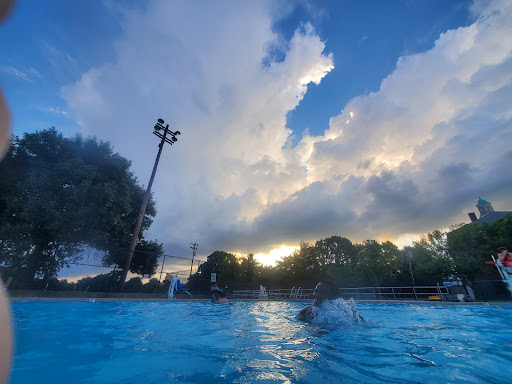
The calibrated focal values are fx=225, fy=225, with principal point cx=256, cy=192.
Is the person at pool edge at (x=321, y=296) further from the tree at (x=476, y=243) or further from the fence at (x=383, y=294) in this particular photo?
the tree at (x=476, y=243)

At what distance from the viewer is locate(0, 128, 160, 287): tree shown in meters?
13.1

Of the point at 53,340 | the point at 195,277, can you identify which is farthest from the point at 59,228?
the point at 53,340

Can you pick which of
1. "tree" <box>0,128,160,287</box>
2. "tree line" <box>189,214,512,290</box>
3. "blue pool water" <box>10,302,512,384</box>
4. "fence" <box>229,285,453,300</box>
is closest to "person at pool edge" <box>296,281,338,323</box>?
"blue pool water" <box>10,302,512,384</box>

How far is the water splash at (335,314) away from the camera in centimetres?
663

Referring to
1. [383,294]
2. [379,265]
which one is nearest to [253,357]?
[383,294]

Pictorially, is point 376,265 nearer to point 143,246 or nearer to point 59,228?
point 143,246

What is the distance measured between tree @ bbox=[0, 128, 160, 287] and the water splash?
1430 cm

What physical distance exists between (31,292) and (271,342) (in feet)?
38.8

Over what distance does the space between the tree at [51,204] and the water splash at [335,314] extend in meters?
14.3

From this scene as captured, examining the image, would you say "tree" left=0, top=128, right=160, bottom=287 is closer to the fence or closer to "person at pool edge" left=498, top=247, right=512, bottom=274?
the fence

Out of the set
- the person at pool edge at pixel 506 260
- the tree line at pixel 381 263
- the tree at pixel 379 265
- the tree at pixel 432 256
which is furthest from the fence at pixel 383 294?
the tree at pixel 379 265

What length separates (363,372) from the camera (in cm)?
278

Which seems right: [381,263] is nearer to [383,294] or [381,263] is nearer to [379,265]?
[379,265]

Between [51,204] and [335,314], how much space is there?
1579cm
